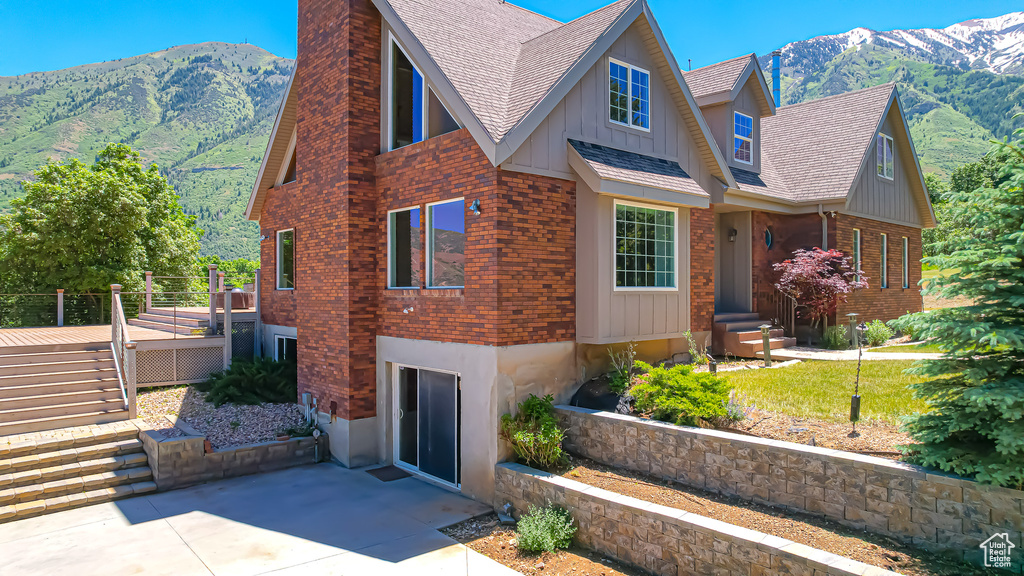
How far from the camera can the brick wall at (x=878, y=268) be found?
16.0 metres

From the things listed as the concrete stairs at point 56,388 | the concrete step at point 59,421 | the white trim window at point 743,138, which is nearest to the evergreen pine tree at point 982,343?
the white trim window at point 743,138

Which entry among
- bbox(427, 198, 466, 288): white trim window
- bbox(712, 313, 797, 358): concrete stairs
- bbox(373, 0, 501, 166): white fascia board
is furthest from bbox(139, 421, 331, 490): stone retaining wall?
bbox(712, 313, 797, 358): concrete stairs

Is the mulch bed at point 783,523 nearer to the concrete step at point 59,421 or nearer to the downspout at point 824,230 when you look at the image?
the concrete step at point 59,421

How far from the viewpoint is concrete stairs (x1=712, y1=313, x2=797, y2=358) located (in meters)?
13.1

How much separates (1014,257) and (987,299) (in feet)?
1.70

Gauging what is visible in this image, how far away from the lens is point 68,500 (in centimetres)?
917

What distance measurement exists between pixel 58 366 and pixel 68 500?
4800mm

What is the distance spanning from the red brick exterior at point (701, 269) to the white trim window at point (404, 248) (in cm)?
555

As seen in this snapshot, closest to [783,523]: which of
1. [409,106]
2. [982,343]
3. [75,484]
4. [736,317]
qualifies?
[982,343]

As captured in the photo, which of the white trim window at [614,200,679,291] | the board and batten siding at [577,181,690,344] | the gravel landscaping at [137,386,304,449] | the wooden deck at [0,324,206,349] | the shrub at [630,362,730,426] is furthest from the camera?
the wooden deck at [0,324,206,349]

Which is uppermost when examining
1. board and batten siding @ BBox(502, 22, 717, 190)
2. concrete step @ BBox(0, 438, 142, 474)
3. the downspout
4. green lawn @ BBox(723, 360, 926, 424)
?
board and batten siding @ BBox(502, 22, 717, 190)

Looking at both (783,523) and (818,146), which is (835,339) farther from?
(783,523)

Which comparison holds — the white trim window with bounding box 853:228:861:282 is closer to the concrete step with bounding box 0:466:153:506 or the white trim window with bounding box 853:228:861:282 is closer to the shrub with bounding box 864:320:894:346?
the shrub with bounding box 864:320:894:346

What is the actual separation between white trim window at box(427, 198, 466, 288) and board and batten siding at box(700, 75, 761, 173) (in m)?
8.21
